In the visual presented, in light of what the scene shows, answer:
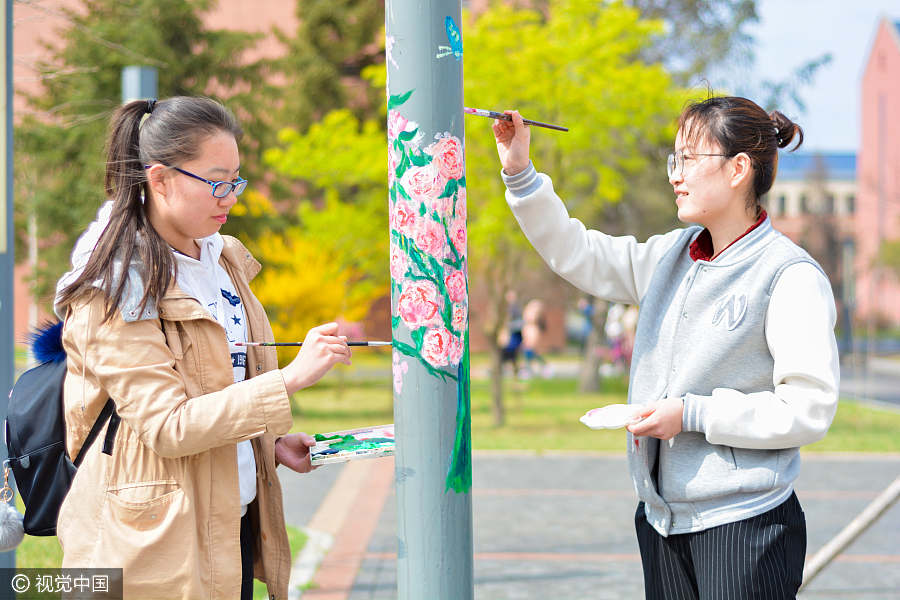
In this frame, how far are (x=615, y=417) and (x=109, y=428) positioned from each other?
1003 mm

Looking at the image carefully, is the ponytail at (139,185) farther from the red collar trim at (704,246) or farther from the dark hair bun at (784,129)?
the dark hair bun at (784,129)

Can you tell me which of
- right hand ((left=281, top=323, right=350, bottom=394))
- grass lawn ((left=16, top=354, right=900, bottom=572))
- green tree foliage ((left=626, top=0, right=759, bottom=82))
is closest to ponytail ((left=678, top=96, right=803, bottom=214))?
right hand ((left=281, top=323, right=350, bottom=394))

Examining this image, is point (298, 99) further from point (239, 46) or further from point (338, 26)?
point (239, 46)

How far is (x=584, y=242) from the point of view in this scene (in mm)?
2352

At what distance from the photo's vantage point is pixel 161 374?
183 cm

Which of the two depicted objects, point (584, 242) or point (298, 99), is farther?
point (298, 99)

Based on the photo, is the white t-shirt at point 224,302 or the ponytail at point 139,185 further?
the white t-shirt at point 224,302

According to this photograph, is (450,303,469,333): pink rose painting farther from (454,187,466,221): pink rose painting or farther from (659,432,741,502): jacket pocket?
(659,432,741,502): jacket pocket

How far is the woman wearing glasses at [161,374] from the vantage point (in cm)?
182

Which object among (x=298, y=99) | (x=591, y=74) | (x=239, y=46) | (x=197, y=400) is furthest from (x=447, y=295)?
(x=298, y=99)

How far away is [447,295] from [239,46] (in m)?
11.4

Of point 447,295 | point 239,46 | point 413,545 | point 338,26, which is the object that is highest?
point 338,26

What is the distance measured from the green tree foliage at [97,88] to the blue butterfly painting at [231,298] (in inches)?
313
